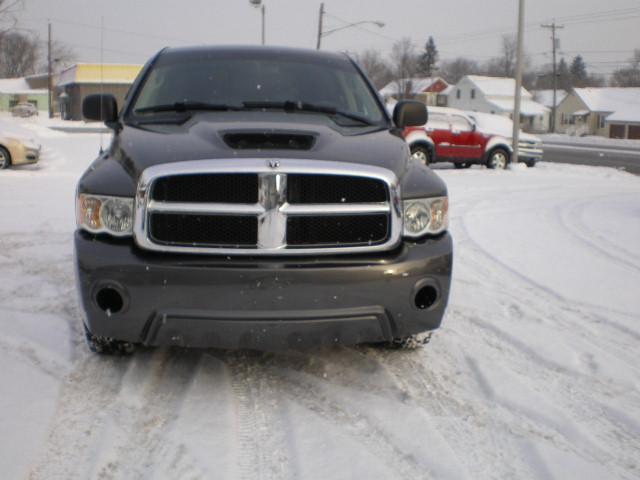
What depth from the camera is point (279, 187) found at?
313cm

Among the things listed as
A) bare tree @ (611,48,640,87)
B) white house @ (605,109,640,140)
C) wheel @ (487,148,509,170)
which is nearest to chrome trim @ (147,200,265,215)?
wheel @ (487,148,509,170)

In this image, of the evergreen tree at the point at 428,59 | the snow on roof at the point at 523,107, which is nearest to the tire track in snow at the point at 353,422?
the snow on roof at the point at 523,107

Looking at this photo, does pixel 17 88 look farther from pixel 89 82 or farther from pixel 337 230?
pixel 337 230

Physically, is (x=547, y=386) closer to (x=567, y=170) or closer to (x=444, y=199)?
(x=444, y=199)

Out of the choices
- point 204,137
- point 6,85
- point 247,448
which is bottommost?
point 247,448

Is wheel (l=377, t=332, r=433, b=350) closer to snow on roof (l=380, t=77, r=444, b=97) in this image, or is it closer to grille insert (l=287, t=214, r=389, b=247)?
grille insert (l=287, t=214, r=389, b=247)

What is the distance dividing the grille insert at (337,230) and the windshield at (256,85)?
134 centimetres

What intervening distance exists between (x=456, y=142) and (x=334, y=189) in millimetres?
16564

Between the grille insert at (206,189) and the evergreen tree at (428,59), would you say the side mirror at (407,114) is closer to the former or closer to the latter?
the grille insert at (206,189)

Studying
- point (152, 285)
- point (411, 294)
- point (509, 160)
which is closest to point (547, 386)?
point (411, 294)

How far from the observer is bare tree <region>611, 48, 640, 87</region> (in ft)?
333

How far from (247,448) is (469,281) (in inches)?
134

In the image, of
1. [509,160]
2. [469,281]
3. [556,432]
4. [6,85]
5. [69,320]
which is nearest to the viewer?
[556,432]

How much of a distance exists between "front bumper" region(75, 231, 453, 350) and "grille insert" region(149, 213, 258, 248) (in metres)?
0.07
